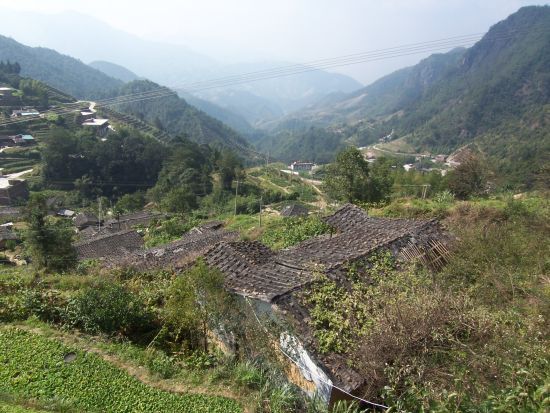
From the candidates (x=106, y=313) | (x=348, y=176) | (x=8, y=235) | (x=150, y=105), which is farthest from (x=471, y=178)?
(x=150, y=105)

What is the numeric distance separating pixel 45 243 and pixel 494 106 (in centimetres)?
13418

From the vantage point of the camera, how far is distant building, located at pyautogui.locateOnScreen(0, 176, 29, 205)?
52.7 meters

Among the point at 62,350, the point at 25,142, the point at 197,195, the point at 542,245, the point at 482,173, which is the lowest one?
the point at 197,195

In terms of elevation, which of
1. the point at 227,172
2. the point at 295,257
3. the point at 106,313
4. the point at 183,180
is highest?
the point at 295,257

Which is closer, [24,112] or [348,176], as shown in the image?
[348,176]

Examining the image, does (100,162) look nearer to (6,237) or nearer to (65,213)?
(65,213)

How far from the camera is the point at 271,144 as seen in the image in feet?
634

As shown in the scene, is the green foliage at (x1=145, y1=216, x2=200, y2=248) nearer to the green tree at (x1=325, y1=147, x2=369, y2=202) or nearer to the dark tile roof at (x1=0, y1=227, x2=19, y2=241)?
the green tree at (x1=325, y1=147, x2=369, y2=202)

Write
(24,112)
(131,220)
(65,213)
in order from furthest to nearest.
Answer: (24,112) < (65,213) < (131,220)

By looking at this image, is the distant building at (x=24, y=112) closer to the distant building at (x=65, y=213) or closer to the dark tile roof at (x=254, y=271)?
the distant building at (x=65, y=213)

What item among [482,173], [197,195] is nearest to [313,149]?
[197,195]

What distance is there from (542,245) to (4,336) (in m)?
10.1

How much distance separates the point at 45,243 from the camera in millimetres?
20234

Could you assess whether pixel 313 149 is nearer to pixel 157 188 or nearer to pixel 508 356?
pixel 157 188
